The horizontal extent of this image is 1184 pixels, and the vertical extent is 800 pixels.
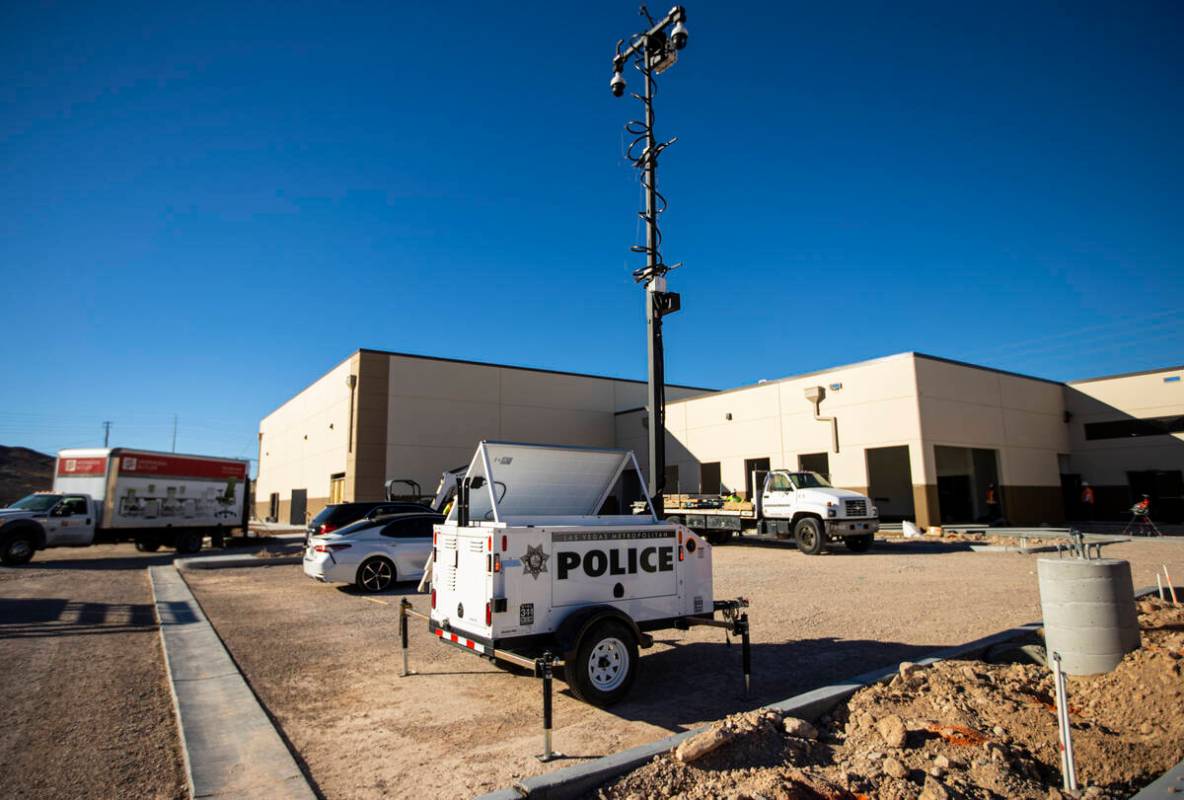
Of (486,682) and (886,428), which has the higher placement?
(886,428)

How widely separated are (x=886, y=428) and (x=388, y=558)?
20.0 metres

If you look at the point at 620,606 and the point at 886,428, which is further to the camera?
the point at 886,428

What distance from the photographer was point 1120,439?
2953cm

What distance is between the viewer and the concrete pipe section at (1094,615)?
242 inches

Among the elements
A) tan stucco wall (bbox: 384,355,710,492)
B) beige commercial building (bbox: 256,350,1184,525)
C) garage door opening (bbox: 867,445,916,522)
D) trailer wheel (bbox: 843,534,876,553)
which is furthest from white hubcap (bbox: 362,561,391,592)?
garage door opening (bbox: 867,445,916,522)

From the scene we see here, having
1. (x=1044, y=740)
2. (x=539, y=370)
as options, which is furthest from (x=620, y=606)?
(x=539, y=370)

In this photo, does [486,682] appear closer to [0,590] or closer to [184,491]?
[0,590]

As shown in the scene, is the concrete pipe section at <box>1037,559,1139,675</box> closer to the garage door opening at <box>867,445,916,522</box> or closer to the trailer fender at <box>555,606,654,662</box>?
the trailer fender at <box>555,606,654,662</box>

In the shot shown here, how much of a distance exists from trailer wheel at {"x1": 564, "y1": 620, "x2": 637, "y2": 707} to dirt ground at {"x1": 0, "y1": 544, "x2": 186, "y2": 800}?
283 centimetres

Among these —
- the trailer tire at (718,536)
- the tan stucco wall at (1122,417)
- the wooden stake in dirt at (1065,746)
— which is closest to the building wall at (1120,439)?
the tan stucco wall at (1122,417)

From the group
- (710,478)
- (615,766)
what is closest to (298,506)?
(710,478)

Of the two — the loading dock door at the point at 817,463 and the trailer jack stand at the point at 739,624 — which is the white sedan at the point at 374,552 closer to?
the trailer jack stand at the point at 739,624

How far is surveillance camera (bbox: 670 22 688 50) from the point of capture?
34.0 ft

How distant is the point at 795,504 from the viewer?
19109mm
